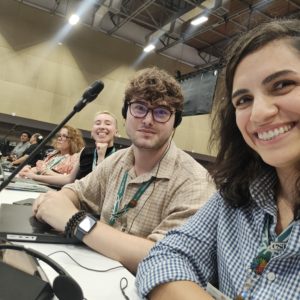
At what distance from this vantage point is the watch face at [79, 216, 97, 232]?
1047 mm

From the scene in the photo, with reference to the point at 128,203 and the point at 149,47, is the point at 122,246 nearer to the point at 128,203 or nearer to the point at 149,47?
the point at 128,203

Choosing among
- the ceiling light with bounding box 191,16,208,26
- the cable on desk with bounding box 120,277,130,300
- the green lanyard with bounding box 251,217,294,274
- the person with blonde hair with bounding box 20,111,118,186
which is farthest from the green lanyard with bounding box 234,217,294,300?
the ceiling light with bounding box 191,16,208,26

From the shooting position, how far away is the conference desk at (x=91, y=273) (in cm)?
77

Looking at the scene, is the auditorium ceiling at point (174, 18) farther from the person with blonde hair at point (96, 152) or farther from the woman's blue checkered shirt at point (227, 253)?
the woman's blue checkered shirt at point (227, 253)

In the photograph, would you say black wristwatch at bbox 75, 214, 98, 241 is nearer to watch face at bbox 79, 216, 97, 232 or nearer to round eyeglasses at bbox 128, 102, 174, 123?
watch face at bbox 79, 216, 97, 232

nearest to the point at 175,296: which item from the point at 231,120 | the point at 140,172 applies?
the point at 231,120

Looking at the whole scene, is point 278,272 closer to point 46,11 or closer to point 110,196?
point 110,196

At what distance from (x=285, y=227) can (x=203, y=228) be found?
224 mm

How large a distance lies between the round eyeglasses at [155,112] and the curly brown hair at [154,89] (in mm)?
31

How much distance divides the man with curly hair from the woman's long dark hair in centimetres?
20

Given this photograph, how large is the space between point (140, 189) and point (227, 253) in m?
0.55

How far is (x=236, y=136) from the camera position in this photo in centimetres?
97

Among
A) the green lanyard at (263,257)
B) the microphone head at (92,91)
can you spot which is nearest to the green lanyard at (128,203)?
the microphone head at (92,91)

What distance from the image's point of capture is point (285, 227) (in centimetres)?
75
